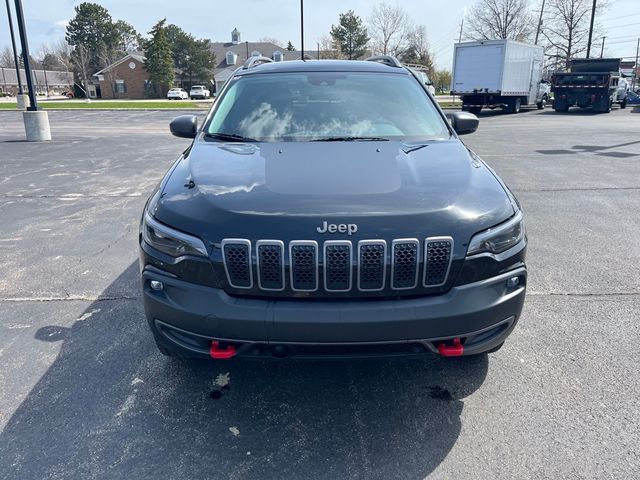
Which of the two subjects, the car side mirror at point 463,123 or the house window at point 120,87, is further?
the house window at point 120,87

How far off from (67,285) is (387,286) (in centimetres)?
324

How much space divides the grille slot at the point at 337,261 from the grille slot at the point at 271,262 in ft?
0.66

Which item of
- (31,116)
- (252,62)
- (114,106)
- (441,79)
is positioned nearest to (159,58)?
(114,106)

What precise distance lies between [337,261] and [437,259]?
0.46 m

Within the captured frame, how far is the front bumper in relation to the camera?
2.25 m

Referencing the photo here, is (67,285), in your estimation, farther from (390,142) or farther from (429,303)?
(429,303)

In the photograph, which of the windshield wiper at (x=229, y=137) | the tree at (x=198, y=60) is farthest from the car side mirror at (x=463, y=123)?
the tree at (x=198, y=60)

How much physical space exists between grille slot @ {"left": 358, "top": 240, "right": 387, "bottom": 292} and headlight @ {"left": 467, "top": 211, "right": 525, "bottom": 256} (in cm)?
41

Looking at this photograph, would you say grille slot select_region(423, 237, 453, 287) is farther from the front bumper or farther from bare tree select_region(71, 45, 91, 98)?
bare tree select_region(71, 45, 91, 98)

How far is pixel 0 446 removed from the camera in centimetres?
245

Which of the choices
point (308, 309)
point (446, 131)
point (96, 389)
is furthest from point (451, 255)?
point (96, 389)

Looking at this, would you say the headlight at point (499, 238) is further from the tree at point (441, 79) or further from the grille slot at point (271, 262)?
the tree at point (441, 79)

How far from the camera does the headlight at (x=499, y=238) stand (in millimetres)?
2375

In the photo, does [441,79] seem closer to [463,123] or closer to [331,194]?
[463,123]
